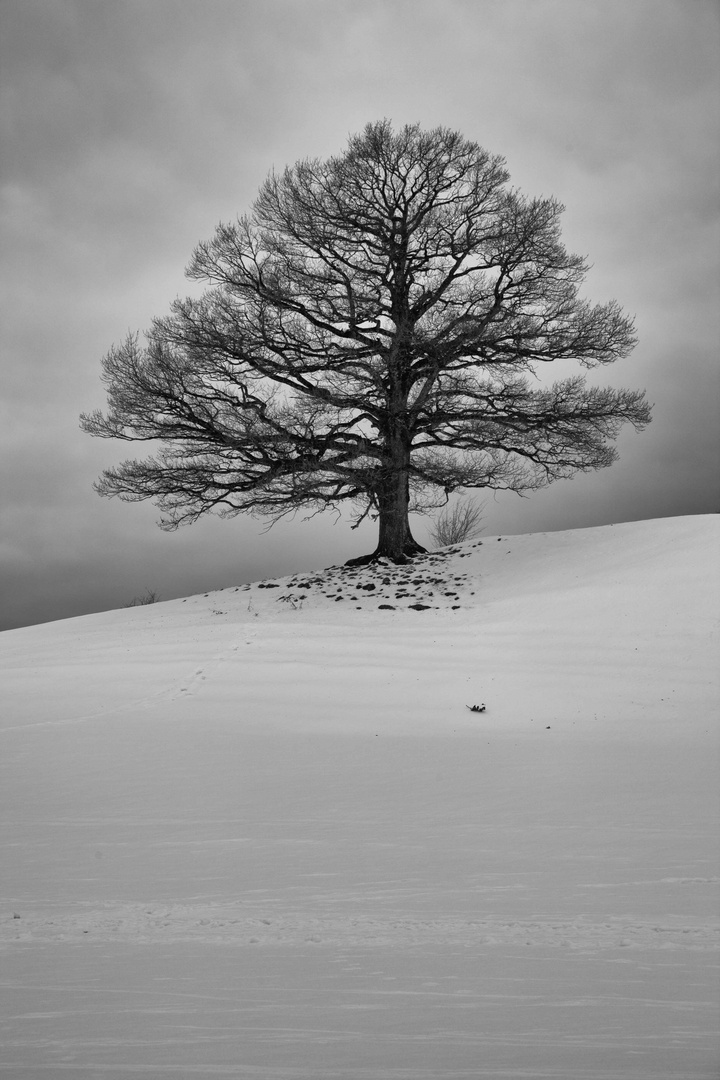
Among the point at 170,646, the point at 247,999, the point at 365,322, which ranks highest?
the point at 365,322

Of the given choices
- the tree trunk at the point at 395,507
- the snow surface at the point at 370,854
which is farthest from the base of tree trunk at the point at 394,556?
the snow surface at the point at 370,854

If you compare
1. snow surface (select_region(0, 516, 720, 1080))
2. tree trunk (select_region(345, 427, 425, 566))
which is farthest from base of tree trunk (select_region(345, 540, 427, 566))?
snow surface (select_region(0, 516, 720, 1080))

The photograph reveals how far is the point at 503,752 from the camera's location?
654cm

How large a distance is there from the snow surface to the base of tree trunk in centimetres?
622

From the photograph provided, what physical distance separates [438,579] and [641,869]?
10.6m

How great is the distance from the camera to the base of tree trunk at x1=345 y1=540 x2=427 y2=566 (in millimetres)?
16908

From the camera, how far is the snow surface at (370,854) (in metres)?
2.64

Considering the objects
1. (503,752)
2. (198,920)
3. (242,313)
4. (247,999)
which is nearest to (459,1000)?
(247,999)

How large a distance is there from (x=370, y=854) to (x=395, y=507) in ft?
42.1

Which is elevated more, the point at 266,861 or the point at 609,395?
the point at 609,395

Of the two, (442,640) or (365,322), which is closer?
(442,640)

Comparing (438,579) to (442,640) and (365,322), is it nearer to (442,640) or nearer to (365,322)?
(442,640)

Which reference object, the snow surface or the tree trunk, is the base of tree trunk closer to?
the tree trunk

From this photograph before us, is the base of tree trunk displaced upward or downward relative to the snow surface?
upward
